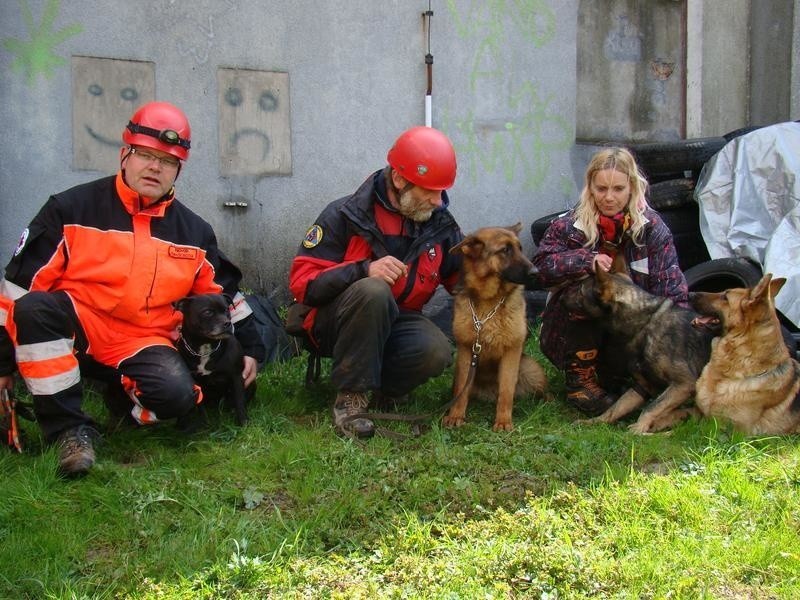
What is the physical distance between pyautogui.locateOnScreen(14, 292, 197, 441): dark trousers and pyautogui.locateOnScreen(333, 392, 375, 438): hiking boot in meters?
0.79

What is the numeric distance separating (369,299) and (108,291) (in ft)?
4.24

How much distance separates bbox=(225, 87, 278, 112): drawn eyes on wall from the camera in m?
6.45

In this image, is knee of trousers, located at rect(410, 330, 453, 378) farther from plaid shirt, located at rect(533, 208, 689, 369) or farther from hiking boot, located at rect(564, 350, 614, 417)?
hiking boot, located at rect(564, 350, 614, 417)

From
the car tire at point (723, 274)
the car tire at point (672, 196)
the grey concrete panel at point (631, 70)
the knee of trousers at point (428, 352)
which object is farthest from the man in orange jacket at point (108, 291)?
the grey concrete panel at point (631, 70)

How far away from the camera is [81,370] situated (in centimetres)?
379

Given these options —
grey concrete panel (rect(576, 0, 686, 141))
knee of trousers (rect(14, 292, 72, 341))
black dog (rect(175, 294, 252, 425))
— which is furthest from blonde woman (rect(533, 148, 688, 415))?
grey concrete panel (rect(576, 0, 686, 141))

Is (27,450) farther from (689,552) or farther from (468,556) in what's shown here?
(689,552)

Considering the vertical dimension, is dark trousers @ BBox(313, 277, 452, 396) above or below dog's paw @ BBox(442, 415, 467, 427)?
above

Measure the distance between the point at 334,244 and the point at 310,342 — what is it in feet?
2.10

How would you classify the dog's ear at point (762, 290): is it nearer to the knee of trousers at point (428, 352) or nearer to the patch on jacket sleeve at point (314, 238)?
the knee of trousers at point (428, 352)

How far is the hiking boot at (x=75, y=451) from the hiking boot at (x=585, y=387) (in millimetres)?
2785

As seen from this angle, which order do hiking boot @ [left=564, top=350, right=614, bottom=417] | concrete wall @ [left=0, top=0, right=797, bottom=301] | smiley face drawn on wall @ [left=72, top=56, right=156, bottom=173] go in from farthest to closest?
smiley face drawn on wall @ [left=72, top=56, right=156, bottom=173] < concrete wall @ [left=0, top=0, right=797, bottom=301] < hiking boot @ [left=564, top=350, right=614, bottom=417]

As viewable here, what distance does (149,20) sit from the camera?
241 inches

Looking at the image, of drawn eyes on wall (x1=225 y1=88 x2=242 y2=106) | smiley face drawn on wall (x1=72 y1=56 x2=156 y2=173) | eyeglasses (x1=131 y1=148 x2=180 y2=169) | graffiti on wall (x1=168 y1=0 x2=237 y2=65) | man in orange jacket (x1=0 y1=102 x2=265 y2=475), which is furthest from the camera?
drawn eyes on wall (x1=225 y1=88 x2=242 y2=106)
